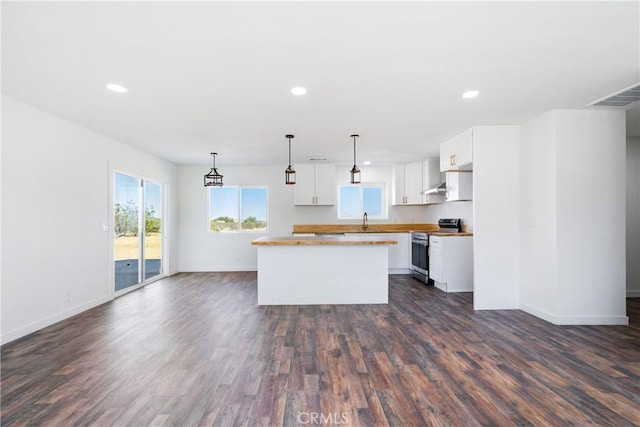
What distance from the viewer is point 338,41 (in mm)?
2234

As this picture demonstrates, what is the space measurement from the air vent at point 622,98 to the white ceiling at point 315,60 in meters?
0.14

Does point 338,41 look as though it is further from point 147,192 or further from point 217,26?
point 147,192

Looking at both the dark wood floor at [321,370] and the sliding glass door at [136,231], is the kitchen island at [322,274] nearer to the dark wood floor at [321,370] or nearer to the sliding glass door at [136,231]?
the dark wood floor at [321,370]

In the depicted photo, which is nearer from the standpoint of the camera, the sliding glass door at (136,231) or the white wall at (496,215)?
the white wall at (496,215)

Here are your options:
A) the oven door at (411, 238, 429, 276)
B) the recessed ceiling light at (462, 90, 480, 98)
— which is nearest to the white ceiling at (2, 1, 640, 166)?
the recessed ceiling light at (462, 90, 480, 98)

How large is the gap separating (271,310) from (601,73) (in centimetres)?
433

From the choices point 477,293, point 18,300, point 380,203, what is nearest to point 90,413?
point 18,300

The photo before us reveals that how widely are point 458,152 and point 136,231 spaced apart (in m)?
5.60

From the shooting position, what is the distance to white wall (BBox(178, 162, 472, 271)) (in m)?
7.55

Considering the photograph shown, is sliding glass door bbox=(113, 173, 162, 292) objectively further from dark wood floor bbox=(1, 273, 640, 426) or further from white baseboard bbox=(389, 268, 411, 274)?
white baseboard bbox=(389, 268, 411, 274)

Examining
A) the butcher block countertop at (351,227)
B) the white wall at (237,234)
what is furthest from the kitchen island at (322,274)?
the white wall at (237,234)

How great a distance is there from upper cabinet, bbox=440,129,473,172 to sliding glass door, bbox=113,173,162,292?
208 inches

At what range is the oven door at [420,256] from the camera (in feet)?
20.0

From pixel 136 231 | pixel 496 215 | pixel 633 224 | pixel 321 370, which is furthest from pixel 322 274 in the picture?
pixel 633 224
